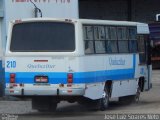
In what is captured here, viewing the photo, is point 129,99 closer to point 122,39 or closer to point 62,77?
point 122,39

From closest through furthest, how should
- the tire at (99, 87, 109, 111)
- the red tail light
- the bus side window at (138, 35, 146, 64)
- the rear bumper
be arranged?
1. the rear bumper
2. the red tail light
3. the tire at (99, 87, 109, 111)
4. the bus side window at (138, 35, 146, 64)

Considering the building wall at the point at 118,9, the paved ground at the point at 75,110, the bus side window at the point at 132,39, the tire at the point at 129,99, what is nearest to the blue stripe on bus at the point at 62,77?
the paved ground at the point at 75,110

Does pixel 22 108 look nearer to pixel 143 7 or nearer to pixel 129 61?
pixel 129 61

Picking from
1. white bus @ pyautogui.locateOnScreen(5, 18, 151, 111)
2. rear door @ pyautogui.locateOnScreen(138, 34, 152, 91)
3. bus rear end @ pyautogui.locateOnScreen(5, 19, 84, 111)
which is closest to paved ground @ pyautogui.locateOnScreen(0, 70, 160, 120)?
white bus @ pyautogui.locateOnScreen(5, 18, 151, 111)

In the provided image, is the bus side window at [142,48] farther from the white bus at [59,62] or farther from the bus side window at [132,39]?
the white bus at [59,62]

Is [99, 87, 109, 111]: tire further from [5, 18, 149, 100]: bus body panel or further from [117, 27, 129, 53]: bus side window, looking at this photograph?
[117, 27, 129, 53]: bus side window

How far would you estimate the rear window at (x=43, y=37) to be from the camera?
59.0 feet

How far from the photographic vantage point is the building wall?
191 ft

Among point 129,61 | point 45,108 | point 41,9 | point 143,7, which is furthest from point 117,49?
Result: point 143,7

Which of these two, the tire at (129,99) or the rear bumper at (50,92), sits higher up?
the rear bumper at (50,92)

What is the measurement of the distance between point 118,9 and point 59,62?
42.0 metres

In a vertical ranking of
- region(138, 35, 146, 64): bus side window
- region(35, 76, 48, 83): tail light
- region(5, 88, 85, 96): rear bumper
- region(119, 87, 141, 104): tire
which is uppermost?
region(138, 35, 146, 64): bus side window

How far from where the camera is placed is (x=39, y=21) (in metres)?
18.3

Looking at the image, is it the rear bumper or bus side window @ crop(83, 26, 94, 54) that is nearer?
the rear bumper
